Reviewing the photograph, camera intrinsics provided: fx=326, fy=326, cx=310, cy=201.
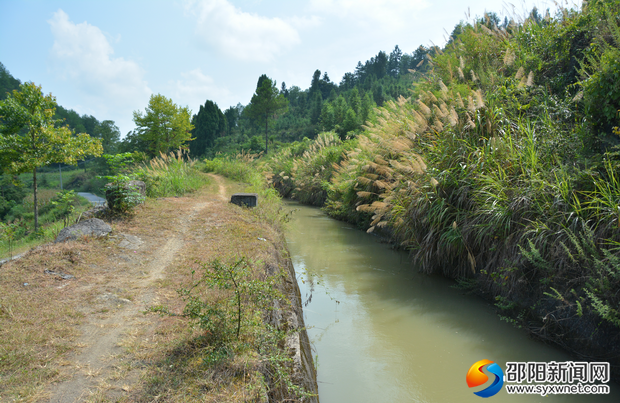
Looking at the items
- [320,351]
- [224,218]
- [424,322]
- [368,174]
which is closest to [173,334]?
→ [320,351]

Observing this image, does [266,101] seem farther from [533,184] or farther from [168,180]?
[533,184]

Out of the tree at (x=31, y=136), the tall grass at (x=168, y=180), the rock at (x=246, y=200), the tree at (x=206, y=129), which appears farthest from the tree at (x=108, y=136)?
the rock at (x=246, y=200)

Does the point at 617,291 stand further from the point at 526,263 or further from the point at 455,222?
the point at 455,222

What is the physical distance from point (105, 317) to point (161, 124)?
27.2 metres

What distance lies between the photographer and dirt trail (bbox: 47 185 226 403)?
81.0 inches

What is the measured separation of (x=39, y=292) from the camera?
11.1 feet

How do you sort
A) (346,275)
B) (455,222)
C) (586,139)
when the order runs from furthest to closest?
(346,275) < (455,222) < (586,139)

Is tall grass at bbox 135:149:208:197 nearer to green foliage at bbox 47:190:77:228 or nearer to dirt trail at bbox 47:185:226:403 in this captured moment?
green foliage at bbox 47:190:77:228

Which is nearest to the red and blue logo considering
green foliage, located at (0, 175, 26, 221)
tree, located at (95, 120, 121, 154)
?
green foliage, located at (0, 175, 26, 221)

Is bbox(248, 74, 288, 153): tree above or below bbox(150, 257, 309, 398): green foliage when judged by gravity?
above

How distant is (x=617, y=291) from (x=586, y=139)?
7.29 feet

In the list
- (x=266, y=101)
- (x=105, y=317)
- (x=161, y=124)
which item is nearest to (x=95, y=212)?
(x=105, y=317)

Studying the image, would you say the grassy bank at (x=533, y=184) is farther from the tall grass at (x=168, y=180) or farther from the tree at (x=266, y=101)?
the tree at (x=266, y=101)

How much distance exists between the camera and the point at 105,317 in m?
2.99
